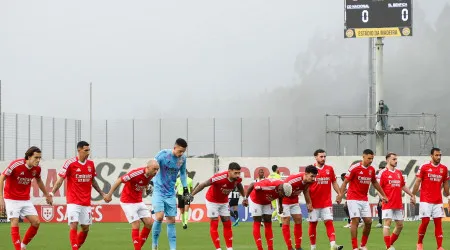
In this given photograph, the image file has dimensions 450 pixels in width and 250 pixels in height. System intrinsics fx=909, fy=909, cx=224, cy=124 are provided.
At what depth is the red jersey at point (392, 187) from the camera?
74.0 ft

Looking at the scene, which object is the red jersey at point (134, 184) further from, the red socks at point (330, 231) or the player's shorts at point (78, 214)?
the red socks at point (330, 231)

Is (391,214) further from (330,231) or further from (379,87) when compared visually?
(379,87)

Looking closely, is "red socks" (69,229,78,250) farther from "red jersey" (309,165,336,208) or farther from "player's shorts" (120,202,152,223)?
"red jersey" (309,165,336,208)

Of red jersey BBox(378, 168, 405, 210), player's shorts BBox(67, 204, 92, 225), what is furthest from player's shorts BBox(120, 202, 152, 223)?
red jersey BBox(378, 168, 405, 210)

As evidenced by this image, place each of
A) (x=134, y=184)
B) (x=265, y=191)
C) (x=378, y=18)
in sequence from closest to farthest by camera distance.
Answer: (x=134, y=184) < (x=265, y=191) < (x=378, y=18)

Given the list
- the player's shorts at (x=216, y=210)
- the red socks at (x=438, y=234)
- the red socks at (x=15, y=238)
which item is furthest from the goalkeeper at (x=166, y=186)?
the red socks at (x=438, y=234)

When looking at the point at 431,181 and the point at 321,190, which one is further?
the point at 431,181

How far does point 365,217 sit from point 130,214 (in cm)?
582

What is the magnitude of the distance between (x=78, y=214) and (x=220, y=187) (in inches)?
126

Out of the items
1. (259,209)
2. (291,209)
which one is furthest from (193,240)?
(259,209)

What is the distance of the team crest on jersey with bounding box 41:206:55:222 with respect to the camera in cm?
4654

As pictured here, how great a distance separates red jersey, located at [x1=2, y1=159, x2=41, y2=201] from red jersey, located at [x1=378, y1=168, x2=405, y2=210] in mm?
8687

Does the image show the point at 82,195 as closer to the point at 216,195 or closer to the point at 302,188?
the point at 216,195

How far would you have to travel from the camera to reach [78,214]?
1945 cm
